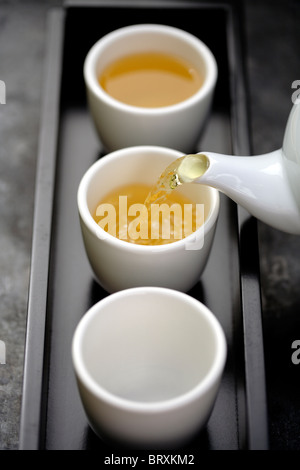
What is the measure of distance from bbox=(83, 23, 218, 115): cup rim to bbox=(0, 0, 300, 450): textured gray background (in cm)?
22

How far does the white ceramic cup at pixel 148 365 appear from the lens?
0.89 m

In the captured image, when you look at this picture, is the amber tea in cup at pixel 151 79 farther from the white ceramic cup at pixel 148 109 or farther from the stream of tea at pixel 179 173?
the stream of tea at pixel 179 173

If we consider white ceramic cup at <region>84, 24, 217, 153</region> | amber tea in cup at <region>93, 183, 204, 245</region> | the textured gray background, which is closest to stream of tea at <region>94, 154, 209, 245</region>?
amber tea in cup at <region>93, 183, 204, 245</region>

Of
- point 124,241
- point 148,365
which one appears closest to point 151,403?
point 148,365

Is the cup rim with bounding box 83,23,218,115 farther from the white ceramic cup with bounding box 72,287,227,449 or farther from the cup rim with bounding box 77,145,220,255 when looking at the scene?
the white ceramic cup with bounding box 72,287,227,449

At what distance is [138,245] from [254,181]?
0.60 feet

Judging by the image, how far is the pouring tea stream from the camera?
108 centimetres

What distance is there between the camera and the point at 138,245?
1036mm

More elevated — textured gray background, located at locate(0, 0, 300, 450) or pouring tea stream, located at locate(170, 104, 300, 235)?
pouring tea stream, located at locate(170, 104, 300, 235)

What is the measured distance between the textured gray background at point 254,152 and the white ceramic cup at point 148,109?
24 centimetres

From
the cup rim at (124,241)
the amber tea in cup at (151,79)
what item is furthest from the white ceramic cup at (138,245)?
the amber tea in cup at (151,79)

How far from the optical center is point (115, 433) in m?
0.92

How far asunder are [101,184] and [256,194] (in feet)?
0.70

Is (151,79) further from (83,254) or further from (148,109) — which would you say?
(83,254)
